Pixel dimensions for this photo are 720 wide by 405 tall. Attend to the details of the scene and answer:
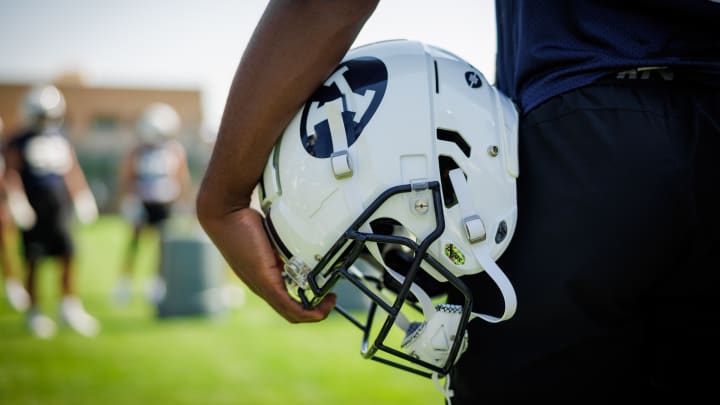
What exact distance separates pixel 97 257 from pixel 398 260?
34.1ft

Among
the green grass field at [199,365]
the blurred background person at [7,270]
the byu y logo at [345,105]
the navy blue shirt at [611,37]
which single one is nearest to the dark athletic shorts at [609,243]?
the navy blue shirt at [611,37]

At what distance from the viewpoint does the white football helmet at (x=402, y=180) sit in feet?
3.34

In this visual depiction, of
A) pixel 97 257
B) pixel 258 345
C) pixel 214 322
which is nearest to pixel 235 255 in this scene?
pixel 258 345

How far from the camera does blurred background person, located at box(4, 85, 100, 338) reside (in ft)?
17.4

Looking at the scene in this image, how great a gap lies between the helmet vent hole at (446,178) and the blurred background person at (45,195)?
4881 mm

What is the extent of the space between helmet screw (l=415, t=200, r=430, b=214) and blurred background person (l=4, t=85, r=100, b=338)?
4.90 meters

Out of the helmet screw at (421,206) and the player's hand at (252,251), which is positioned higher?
the helmet screw at (421,206)

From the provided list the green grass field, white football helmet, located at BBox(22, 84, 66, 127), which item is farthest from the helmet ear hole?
white football helmet, located at BBox(22, 84, 66, 127)

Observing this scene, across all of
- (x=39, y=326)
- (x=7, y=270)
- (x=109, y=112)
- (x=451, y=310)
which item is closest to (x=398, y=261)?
(x=451, y=310)

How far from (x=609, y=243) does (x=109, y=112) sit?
36287mm

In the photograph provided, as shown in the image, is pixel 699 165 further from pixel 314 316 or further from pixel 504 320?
pixel 314 316

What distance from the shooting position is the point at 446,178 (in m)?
1.08

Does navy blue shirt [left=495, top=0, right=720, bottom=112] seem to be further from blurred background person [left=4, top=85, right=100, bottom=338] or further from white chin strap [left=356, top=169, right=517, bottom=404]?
blurred background person [left=4, top=85, right=100, bottom=338]

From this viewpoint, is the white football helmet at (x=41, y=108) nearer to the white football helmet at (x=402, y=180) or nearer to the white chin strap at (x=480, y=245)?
the white football helmet at (x=402, y=180)
